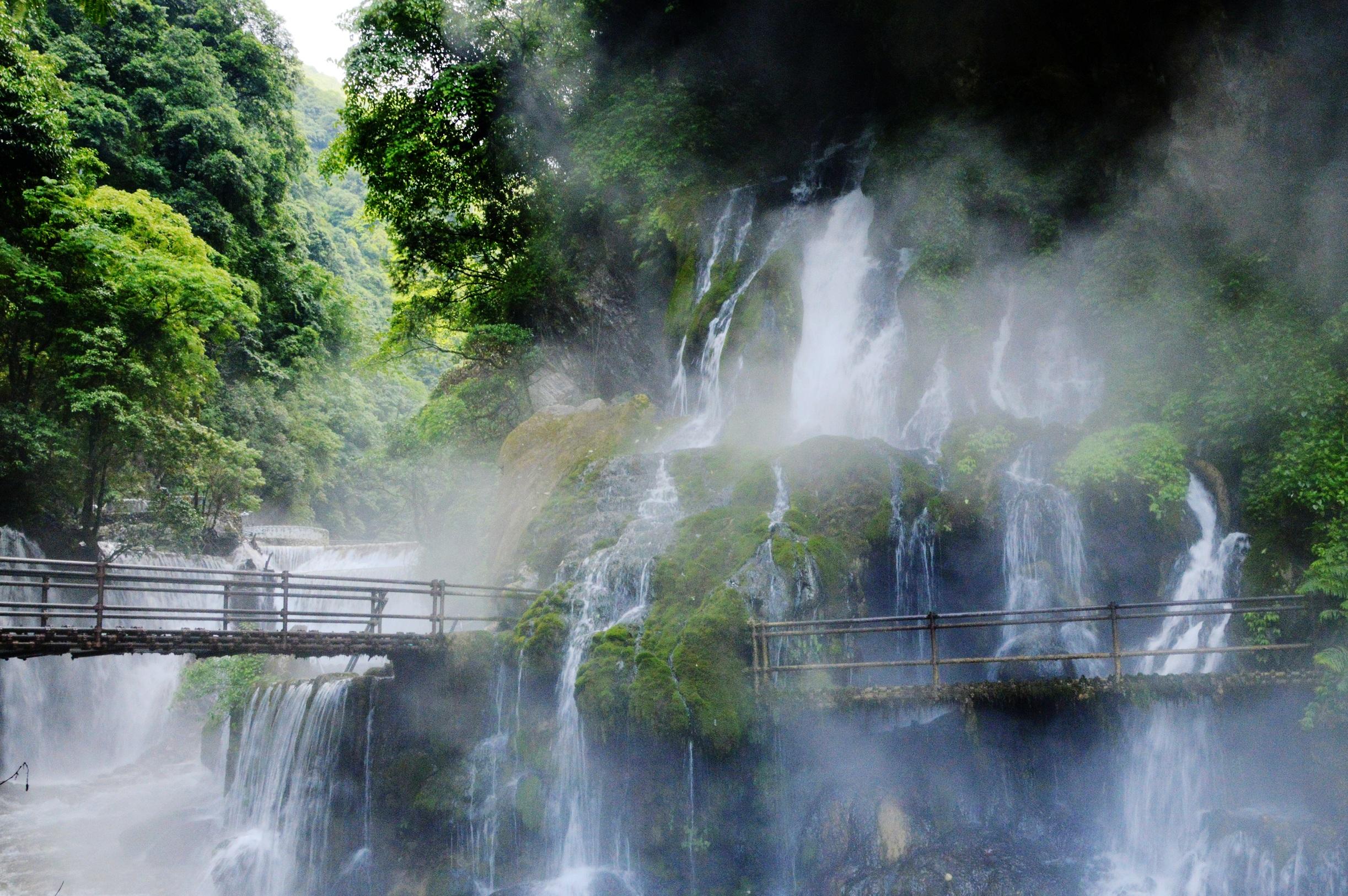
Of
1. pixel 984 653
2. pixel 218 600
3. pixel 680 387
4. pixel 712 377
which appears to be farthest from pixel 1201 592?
pixel 218 600

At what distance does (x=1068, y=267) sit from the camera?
57.3ft

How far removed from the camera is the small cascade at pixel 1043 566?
1223cm

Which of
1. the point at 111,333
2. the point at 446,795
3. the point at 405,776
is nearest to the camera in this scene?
the point at 446,795

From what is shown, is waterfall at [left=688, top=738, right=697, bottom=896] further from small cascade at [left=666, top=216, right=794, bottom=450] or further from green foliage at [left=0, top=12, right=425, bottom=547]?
green foliage at [left=0, top=12, right=425, bottom=547]

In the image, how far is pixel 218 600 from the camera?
A: 28281mm

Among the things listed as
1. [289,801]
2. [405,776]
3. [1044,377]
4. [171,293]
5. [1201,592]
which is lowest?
[289,801]

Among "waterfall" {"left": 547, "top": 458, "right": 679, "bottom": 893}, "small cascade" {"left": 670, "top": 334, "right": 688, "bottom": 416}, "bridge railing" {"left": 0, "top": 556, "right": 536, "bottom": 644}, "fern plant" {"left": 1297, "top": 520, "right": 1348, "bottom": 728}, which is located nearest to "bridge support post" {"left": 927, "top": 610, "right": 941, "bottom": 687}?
"fern plant" {"left": 1297, "top": 520, "right": 1348, "bottom": 728}

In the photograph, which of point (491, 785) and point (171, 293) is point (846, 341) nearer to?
point (491, 785)

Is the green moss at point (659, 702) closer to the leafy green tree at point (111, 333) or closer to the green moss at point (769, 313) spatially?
the green moss at point (769, 313)

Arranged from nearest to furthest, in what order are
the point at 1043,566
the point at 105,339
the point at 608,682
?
the point at 608,682, the point at 1043,566, the point at 105,339

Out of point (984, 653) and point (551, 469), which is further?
point (551, 469)

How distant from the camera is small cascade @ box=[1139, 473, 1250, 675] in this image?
11.1 m

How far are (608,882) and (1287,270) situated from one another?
13775 millimetres

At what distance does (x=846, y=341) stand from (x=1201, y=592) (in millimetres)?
9158
